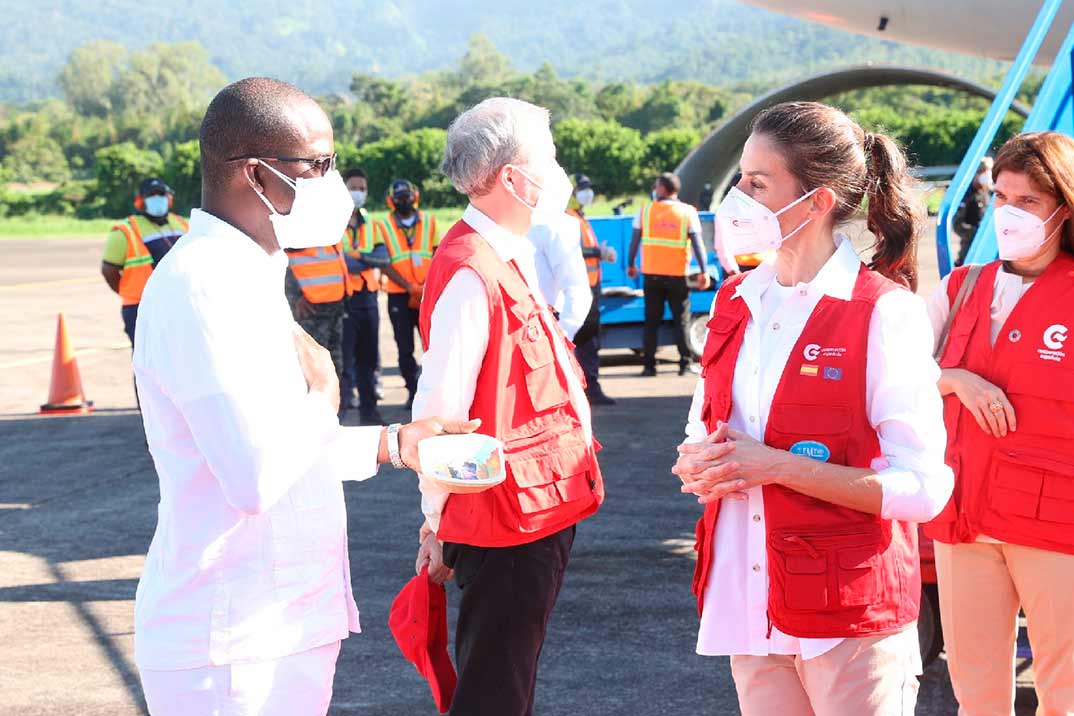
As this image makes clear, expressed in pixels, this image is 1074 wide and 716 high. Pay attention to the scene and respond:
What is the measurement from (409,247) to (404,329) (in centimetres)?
75

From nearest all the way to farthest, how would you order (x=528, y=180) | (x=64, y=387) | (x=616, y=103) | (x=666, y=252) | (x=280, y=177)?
(x=280, y=177) < (x=528, y=180) < (x=64, y=387) < (x=666, y=252) < (x=616, y=103)

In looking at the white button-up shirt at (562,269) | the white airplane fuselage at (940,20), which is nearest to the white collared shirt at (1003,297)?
the white button-up shirt at (562,269)

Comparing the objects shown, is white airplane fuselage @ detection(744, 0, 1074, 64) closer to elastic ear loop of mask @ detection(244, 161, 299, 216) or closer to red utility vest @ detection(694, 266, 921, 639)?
red utility vest @ detection(694, 266, 921, 639)

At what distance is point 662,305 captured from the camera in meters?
12.5

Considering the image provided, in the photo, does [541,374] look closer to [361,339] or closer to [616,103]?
[361,339]

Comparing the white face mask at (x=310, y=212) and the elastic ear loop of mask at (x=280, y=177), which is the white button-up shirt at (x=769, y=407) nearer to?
the white face mask at (x=310, y=212)

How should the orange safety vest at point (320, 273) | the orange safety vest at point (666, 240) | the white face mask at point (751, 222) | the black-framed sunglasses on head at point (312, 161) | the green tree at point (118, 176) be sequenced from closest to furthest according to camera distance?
the black-framed sunglasses on head at point (312, 161)
the white face mask at point (751, 222)
the orange safety vest at point (320, 273)
the orange safety vest at point (666, 240)
the green tree at point (118, 176)

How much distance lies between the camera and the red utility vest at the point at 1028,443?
3.41 m

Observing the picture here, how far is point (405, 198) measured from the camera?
36.2ft

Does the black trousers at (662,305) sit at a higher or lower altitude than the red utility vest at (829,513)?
lower

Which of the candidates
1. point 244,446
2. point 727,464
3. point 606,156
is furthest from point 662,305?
point 606,156

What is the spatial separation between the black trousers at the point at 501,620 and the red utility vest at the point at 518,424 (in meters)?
0.07

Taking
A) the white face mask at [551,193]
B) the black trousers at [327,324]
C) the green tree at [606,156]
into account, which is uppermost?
the white face mask at [551,193]

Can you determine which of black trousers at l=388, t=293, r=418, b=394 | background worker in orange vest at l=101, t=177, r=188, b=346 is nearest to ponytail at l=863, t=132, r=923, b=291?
background worker in orange vest at l=101, t=177, r=188, b=346
